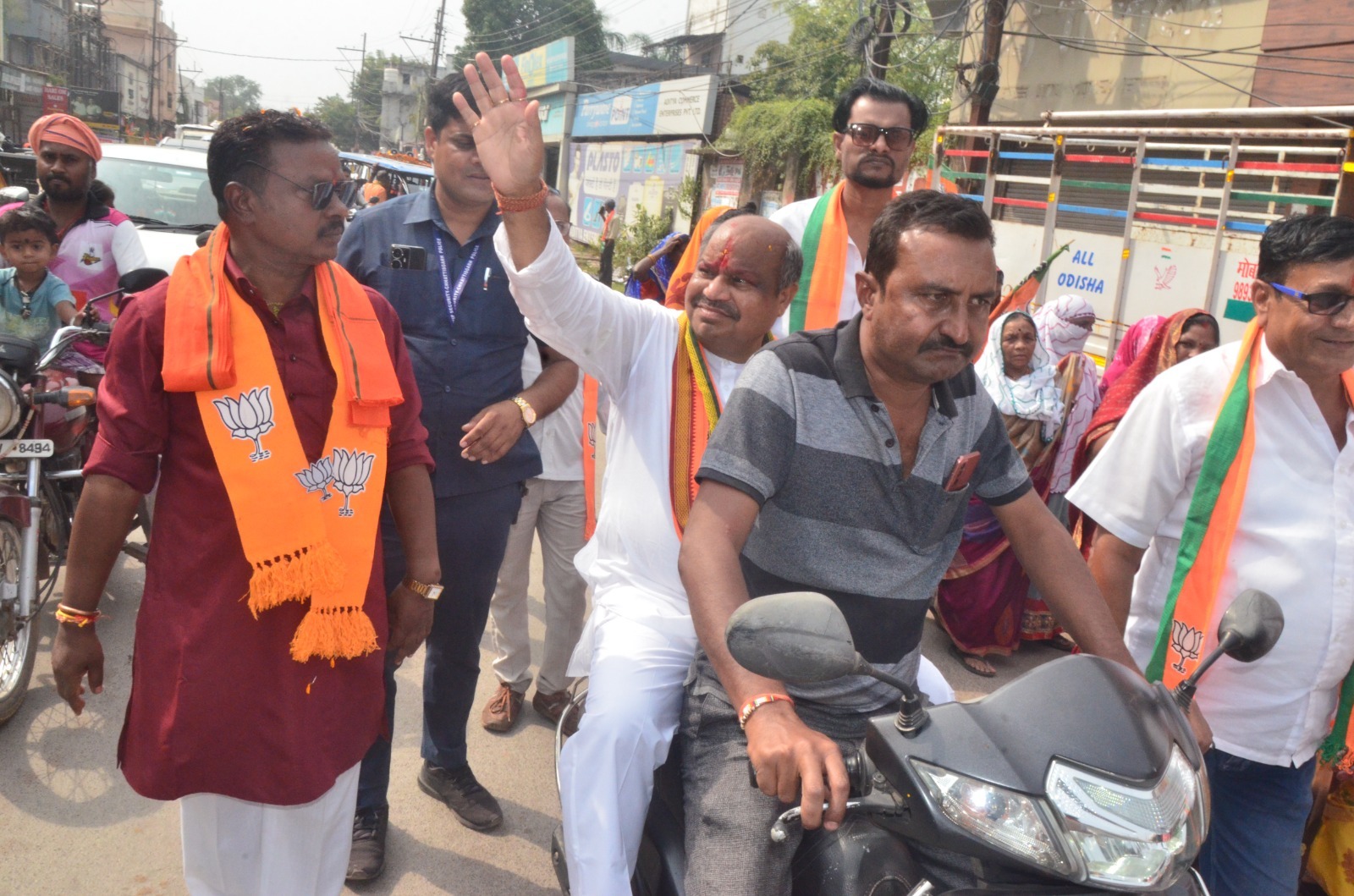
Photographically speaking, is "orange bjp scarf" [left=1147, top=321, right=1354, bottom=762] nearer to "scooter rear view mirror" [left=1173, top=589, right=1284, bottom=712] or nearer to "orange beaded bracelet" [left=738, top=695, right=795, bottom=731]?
"scooter rear view mirror" [left=1173, top=589, right=1284, bottom=712]

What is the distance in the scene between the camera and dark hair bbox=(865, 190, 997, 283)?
1832mm

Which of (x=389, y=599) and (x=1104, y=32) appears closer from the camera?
(x=389, y=599)

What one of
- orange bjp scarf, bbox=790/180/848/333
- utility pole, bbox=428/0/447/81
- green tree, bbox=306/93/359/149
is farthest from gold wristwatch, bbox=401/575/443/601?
green tree, bbox=306/93/359/149

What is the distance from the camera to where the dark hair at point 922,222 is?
1832 millimetres

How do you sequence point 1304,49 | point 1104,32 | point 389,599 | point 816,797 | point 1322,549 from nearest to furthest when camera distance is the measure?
point 816,797
point 1322,549
point 389,599
point 1304,49
point 1104,32

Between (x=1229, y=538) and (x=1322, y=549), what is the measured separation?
0.20 metres

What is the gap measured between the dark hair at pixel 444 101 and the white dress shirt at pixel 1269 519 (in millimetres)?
2034

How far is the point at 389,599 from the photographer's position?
8.64ft

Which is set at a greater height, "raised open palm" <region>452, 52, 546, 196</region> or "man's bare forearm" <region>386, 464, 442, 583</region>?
"raised open palm" <region>452, 52, 546, 196</region>

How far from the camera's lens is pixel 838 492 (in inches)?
73.3

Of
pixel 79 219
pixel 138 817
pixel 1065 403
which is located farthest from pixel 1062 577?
pixel 79 219

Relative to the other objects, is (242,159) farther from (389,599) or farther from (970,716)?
(970,716)

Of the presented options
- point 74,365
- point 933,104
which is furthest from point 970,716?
point 933,104

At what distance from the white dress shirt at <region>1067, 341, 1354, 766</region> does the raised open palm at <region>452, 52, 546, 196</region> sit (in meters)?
1.55
